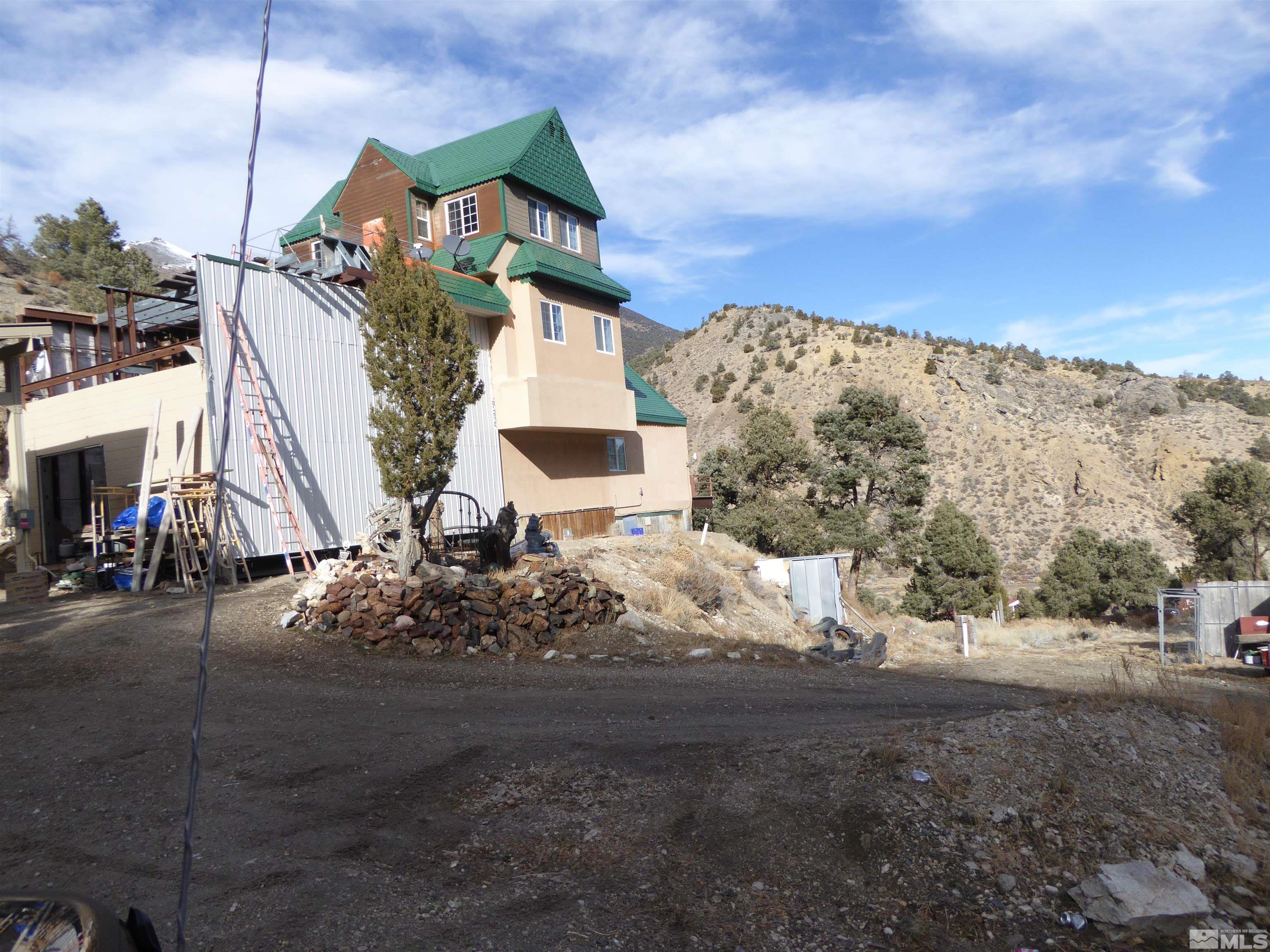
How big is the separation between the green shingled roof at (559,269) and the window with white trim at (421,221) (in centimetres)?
311

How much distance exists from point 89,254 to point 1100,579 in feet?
166

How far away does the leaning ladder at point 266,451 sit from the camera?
1591 centimetres

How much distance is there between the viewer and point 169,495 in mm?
14531

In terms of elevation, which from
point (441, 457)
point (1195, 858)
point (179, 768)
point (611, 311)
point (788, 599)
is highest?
point (611, 311)

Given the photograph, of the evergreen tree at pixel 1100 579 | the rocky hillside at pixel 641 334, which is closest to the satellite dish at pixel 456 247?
the evergreen tree at pixel 1100 579

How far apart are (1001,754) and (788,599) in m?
18.1

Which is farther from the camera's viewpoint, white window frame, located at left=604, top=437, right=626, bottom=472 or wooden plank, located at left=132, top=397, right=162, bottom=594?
white window frame, located at left=604, top=437, right=626, bottom=472

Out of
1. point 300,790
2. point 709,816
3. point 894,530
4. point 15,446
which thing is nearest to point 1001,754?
point 709,816

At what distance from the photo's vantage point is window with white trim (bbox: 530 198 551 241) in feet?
78.6

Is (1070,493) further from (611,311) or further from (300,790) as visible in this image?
(300,790)

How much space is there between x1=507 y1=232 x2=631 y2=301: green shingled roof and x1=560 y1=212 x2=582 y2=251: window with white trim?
381mm

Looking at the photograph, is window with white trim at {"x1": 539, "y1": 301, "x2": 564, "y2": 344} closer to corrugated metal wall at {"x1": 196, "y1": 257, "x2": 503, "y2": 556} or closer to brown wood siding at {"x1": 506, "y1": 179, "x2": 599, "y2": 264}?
brown wood siding at {"x1": 506, "y1": 179, "x2": 599, "y2": 264}

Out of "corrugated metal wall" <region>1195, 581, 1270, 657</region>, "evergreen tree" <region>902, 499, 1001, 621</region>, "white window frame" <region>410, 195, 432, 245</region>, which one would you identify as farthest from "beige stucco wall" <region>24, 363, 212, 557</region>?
"evergreen tree" <region>902, 499, 1001, 621</region>

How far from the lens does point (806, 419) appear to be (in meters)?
58.0
